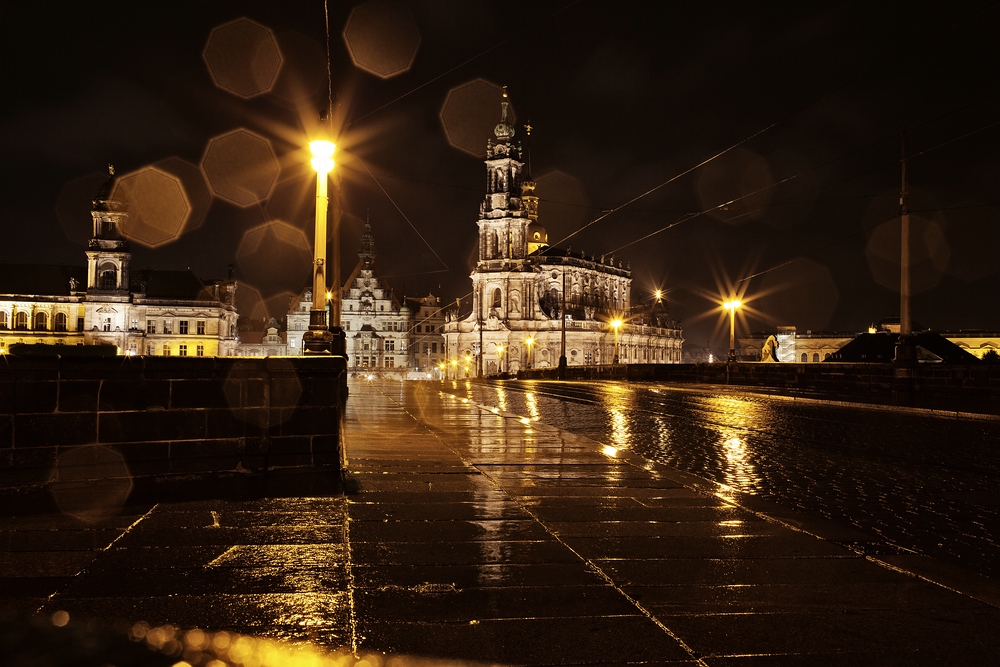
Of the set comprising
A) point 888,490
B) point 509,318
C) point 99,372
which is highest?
point 509,318

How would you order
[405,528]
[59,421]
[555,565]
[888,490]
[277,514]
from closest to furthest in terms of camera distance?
[555,565]
[405,528]
[277,514]
[59,421]
[888,490]

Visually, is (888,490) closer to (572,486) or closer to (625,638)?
(572,486)

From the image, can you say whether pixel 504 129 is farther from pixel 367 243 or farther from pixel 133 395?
pixel 133 395

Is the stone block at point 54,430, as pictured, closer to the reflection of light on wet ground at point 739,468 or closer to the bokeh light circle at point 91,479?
the bokeh light circle at point 91,479

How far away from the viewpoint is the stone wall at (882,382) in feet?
62.6

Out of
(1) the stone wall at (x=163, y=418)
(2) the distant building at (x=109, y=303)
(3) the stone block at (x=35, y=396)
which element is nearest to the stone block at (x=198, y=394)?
(1) the stone wall at (x=163, y=418)

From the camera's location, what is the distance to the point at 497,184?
103000 mm

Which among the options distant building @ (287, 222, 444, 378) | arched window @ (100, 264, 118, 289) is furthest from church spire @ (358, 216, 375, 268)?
arched window @ (100, 264, 118, 289)

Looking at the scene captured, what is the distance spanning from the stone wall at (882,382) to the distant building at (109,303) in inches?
2772

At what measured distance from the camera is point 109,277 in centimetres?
8719

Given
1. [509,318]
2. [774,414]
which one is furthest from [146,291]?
[774,414]

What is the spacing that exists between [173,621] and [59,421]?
143 inches

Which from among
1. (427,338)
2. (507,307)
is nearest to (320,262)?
(507,307)

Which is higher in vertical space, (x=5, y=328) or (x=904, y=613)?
(x=5, y=328)
